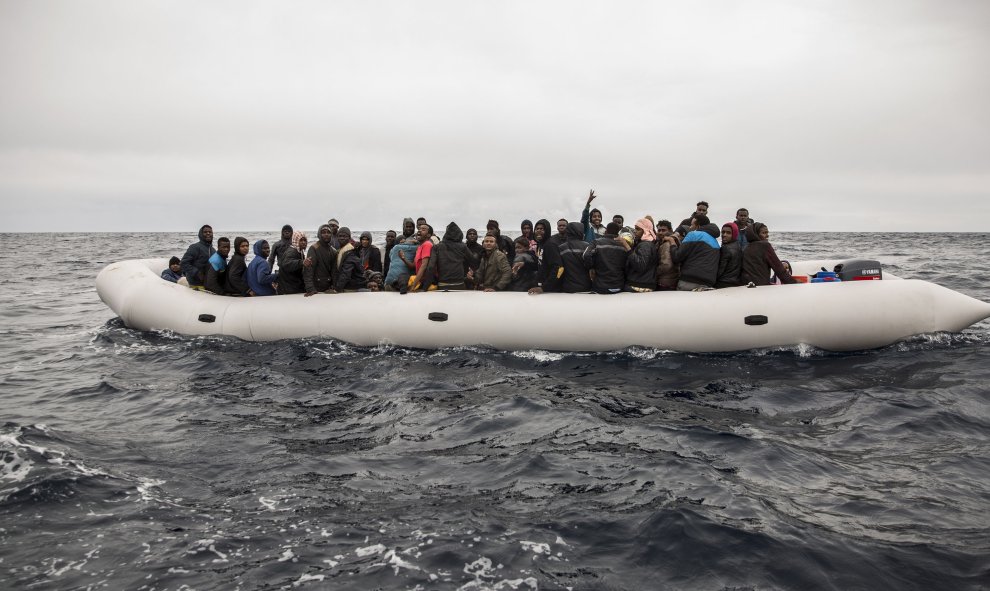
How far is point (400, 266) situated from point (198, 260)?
4281 mm

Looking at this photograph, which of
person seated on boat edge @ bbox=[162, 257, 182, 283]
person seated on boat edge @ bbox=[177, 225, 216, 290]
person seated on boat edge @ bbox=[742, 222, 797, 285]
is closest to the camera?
person seated on boat edge @ bbox=[742, 222, 797, 285]

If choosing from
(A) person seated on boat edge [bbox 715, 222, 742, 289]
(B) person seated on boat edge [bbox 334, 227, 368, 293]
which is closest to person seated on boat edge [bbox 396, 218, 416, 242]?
(B) person seated on boat edge [bbox 334, 227, 368, 293]

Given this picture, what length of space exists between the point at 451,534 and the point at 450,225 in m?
6.96

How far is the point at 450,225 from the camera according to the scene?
10.8 metres

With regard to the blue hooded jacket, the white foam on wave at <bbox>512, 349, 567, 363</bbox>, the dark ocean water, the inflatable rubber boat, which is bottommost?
the dark ocean water

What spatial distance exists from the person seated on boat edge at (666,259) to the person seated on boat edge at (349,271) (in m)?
5.29

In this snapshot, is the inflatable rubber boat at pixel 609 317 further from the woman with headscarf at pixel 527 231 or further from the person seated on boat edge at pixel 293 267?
the woman with headscarf at pixel 527 231

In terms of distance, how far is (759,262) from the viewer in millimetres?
9797

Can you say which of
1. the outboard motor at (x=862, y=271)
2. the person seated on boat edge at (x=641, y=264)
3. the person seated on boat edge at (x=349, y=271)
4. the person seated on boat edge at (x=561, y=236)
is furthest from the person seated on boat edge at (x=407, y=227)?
the outboard motor at (x=862, y=271)

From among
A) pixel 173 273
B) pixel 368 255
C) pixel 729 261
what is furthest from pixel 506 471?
pixel 173 273

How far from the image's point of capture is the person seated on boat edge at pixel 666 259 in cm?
1013

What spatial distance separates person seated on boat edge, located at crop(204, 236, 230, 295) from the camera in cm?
1164

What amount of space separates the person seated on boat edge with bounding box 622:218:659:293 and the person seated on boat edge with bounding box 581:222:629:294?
105 millimetres

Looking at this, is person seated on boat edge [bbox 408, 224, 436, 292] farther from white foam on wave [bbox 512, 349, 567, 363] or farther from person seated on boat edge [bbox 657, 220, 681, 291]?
person seated on boat edge [bbox 657, 220, 681, 291]
